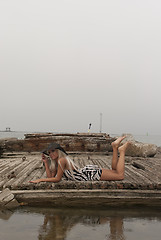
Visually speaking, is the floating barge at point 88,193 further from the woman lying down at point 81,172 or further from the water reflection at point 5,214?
the water reflection at point 5,214

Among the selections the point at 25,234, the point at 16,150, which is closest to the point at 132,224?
the point at 25,234

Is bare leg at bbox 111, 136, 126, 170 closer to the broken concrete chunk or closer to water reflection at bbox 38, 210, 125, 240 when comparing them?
water reflection at bbox 38, 210, 125, 240

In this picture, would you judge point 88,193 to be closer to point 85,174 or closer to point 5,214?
point 85,174

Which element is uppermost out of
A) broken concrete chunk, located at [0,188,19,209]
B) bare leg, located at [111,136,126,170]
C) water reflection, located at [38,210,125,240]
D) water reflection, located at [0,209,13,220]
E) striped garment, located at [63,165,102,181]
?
bare leg, located at [111,136,126,170]

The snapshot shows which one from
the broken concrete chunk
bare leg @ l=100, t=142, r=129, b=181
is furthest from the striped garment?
the broken concrete chunk

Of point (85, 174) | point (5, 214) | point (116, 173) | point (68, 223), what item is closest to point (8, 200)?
point (5, 214)

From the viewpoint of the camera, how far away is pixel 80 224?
3.85 meters

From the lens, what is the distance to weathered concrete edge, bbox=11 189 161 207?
15.5ft

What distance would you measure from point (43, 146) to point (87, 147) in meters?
2.17

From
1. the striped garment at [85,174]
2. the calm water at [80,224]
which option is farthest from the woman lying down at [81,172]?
the calm water at [80,224]

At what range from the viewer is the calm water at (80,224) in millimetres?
3426

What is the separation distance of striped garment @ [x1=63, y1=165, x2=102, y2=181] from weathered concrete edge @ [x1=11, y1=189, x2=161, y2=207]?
0.37m

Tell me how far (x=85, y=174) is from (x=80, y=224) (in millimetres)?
1393

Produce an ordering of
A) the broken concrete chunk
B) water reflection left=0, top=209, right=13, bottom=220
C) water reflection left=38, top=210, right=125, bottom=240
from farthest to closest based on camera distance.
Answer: the broken concrete chunk < water reflection left=0, top=209, right=13, bottom=220 < water reflection left=38, top=210, right=125, bottom=240
